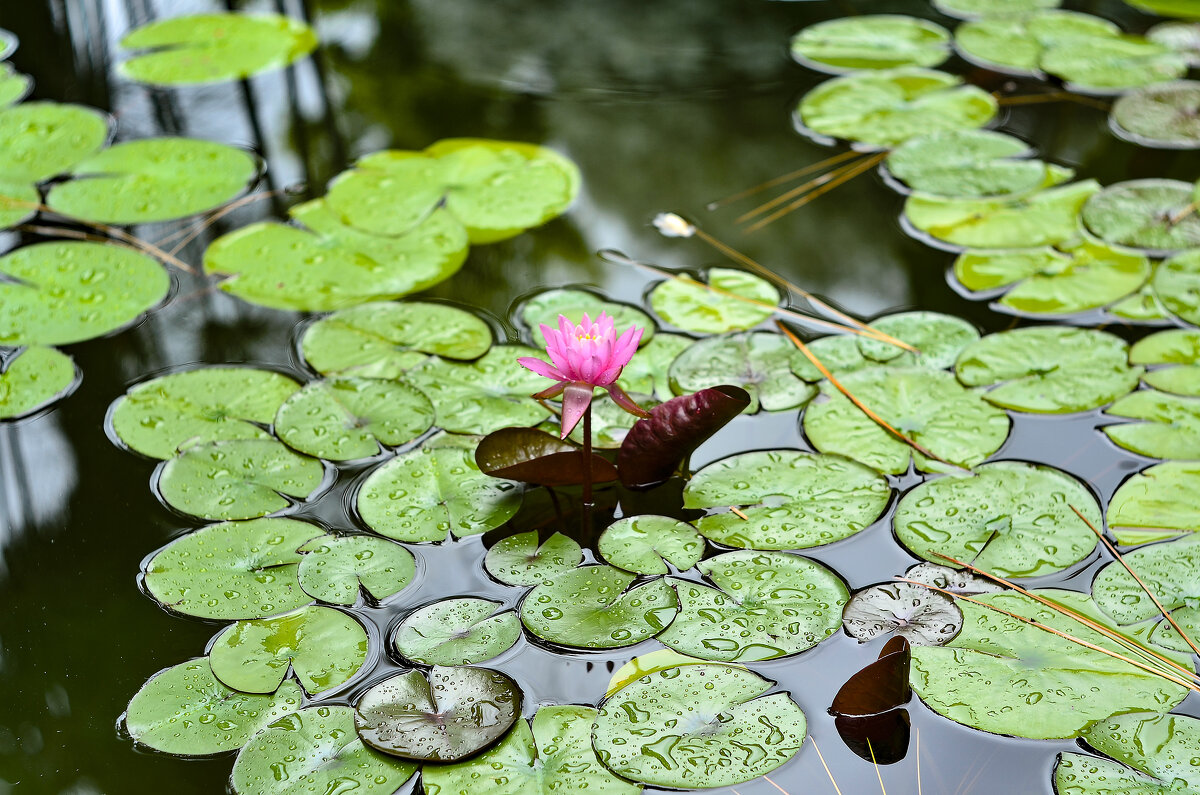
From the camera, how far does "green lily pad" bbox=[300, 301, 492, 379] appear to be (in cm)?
187

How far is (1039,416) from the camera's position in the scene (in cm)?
175

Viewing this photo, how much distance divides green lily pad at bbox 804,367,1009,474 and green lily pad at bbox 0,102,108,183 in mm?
1981

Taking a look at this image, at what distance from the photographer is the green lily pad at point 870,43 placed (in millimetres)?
2904

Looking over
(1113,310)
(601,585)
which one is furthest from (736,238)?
(601,585)

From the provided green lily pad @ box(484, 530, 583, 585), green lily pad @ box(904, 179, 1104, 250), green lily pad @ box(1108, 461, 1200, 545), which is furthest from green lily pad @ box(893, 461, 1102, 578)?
green lily pad @ box(904, 179, 1104, 250)

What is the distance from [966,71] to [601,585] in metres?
2.16

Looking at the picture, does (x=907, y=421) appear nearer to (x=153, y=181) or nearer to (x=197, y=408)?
(x=197, y=408)

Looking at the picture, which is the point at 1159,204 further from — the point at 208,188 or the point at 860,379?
the point at 208,188

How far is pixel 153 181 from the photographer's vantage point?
2.43m

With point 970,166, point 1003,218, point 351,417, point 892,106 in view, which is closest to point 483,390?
point 351,417

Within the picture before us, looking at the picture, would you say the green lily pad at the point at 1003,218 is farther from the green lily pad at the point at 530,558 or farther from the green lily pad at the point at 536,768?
the green lily pad at the point at 536,768

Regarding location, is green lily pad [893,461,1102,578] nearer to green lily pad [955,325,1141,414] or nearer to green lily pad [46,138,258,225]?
green lily pad [955,325,1141,414]

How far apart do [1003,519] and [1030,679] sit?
299mm

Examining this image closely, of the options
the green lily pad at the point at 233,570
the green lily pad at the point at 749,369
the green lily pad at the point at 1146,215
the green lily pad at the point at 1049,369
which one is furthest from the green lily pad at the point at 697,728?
the green lily pad at the point at 1146,215
